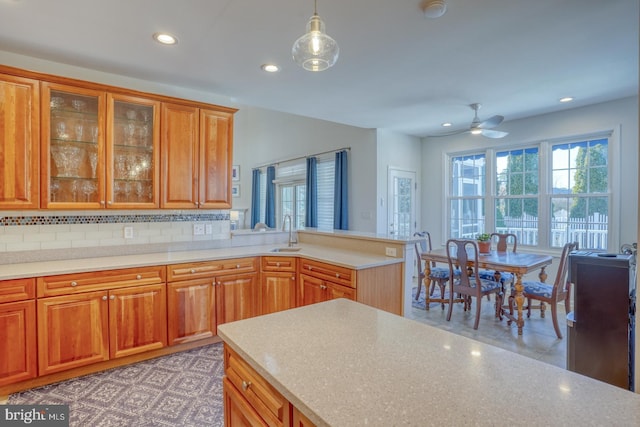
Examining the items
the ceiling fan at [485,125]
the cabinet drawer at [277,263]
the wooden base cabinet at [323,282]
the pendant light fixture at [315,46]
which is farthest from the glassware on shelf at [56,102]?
the ceiling fan at [485,125]

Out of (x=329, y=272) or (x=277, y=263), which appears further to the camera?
(x=277, y=263)

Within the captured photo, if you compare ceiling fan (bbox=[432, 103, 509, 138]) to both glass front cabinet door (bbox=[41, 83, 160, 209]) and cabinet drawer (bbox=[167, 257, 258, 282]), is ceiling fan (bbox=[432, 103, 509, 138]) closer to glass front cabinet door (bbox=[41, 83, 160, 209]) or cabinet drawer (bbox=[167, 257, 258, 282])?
cabinet drawer (bbox=[167, 257, 258, 282])

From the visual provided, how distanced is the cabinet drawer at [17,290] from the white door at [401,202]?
4.63m

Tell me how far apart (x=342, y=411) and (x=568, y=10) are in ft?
9.14

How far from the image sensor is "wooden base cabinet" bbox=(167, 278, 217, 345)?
9.45 feet

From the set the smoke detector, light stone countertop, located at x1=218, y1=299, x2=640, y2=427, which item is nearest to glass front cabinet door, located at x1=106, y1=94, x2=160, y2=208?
light stone countertop, located at x1=218, y1=299, x2=640, y2=427

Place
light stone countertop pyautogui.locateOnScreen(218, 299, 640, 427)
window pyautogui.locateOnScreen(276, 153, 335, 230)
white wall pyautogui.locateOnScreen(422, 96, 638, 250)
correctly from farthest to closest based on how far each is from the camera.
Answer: window pyautogui.locateOnScreen(276, 153, 335, 230) < white wall pyautogui.locateOnScreen(422, 96, 638, 250) < light stone countertop pyautogui.locateOnScreen(218, 299, 640, 427)

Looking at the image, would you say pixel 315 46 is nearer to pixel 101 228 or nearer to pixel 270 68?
pixel 270 68

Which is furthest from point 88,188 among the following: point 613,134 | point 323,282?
point 613,134

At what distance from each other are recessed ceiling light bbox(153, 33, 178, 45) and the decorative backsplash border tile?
5.40 feet

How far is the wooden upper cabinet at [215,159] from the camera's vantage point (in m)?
3.35

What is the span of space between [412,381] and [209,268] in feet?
8.26

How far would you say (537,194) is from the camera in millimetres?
4859

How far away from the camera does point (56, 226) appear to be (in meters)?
2.87
